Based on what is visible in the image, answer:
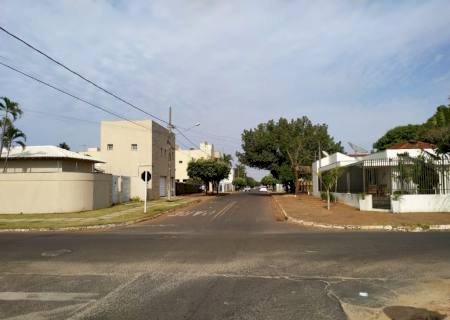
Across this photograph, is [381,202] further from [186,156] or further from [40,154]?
[186,156]

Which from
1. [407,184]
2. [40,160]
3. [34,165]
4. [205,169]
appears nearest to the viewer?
[407,184]

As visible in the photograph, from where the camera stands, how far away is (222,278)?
27.7ft

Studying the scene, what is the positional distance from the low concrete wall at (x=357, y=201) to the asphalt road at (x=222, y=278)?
11.5m

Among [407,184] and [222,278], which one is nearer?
[222,278]

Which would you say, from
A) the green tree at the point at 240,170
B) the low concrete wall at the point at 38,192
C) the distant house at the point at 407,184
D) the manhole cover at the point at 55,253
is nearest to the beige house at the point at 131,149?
the low concrete wall at the point at 38,192

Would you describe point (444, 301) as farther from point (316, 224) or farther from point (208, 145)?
point (208, 145)

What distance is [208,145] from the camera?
4296 inches

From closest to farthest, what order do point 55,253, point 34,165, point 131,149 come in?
point 55,253
point 34,165
point 131,149

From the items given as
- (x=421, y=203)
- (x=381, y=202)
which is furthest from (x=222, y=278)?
(x=381, y=202)

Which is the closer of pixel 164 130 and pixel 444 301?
pixel 444 301

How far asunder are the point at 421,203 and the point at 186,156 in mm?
75698

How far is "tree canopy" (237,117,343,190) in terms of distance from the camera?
6142cm

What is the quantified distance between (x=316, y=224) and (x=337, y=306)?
13.4 meters

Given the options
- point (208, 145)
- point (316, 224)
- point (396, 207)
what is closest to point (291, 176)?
point (396, 207)
